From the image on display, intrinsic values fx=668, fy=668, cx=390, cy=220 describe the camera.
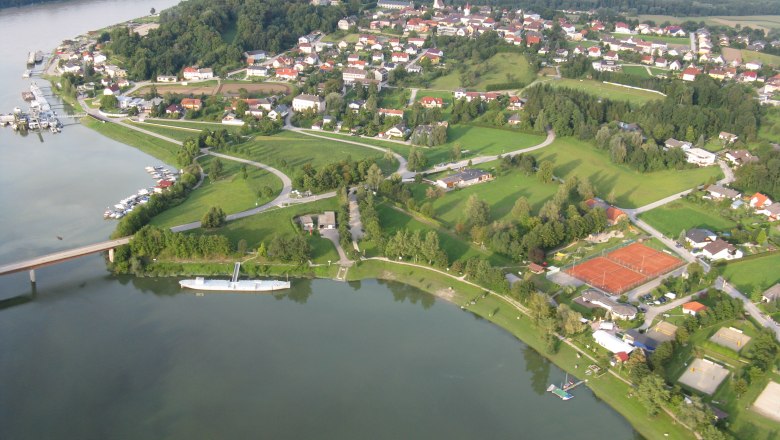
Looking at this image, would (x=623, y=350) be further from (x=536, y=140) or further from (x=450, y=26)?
(x=450, y=26)

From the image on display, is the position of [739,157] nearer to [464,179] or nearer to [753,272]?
[753,272]

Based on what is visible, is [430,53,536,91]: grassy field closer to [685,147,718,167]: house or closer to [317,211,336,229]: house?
[685,147,718,167]: house

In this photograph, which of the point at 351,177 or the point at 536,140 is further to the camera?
the point at 536,140

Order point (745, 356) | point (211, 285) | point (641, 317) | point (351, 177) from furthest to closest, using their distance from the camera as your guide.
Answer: point (351, 177), point (211, 285), point (641, 317), point (745, 356)

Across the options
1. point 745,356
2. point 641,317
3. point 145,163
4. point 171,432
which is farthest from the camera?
point 145,163

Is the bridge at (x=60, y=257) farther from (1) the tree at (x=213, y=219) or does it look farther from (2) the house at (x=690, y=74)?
(2) the house at (x=690, y=74)

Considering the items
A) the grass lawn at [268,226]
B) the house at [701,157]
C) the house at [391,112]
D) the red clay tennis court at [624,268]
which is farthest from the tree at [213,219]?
the house at [701,157]

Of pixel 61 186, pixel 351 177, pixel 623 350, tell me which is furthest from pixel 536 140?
pixel 61 186

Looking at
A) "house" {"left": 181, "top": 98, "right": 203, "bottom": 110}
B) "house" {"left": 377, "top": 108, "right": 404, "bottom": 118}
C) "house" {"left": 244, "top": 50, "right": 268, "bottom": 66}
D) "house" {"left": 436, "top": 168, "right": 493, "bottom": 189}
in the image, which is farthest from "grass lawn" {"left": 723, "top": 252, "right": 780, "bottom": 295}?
"house" {"left": 244, "top": 50, "right": 268, "bottom": 66}
